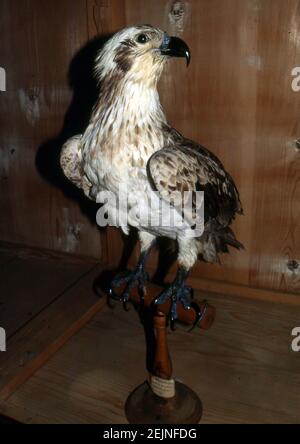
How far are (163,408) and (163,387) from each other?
0.06 metres

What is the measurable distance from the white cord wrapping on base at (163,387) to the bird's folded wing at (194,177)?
0.45m

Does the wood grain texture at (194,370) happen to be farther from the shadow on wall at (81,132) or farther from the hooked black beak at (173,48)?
the hooked black beak at (173,48)

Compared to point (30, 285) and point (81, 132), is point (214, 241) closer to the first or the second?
point (81, 132)

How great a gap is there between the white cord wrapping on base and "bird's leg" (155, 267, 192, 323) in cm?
18

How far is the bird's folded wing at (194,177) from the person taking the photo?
37.4 inches

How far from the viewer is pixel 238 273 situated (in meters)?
1.63

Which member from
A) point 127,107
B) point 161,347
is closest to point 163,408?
point 161,347

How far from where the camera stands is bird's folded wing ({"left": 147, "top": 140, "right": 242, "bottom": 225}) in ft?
3.11

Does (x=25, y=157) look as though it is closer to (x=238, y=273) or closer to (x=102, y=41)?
(x=102, y=41)

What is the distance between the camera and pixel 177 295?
1.10 m

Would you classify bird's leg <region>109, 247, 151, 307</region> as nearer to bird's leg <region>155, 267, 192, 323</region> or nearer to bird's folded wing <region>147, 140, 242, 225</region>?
bird's leg <region>155, 267, 192, 323</region>
